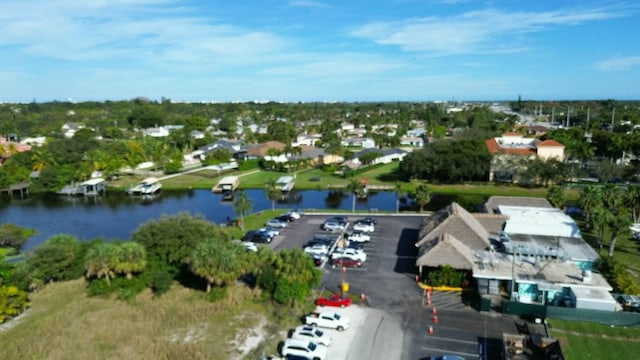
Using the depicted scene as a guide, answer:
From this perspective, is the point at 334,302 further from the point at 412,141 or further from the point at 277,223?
the point at 412,141

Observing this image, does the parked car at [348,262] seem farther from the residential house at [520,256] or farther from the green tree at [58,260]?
the green tree at [58,260]

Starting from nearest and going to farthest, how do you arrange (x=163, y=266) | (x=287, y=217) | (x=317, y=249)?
(x=163, y=266) → (x=317, y=249) → (x=287, y=217)

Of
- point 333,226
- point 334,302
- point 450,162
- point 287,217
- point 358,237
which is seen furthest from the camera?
point 450,162

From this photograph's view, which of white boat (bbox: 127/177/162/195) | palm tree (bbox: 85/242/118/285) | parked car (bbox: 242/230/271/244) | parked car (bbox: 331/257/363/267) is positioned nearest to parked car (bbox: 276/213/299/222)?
parked car (bbox: 242/230/271/244)

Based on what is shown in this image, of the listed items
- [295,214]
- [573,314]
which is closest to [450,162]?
[295,214]

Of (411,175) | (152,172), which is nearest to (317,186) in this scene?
(411,175)

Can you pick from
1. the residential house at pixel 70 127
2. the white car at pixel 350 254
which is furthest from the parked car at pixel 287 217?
the residential house at pixel 70 127

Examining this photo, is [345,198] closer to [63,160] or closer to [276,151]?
[276,151]
